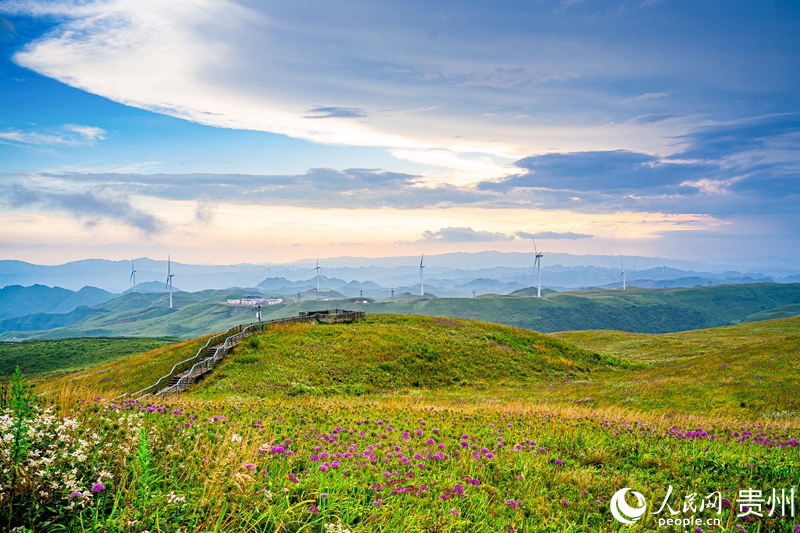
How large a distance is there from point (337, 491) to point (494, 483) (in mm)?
3575

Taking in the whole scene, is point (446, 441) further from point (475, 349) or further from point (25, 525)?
point (475, 349)

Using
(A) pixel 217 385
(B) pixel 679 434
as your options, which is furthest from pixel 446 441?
(A) pixel 217 385

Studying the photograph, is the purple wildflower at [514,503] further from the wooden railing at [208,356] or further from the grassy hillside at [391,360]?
the grassy hillside at [391,360]

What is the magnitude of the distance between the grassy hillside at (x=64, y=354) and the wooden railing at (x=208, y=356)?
111 m

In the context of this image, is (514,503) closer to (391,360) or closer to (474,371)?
(391,360)

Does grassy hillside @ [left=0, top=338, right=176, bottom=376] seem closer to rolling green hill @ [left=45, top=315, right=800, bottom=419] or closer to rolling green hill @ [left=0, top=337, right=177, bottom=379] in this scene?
rolling green hill @ [left=0, top=337, right=177, bottom=379]

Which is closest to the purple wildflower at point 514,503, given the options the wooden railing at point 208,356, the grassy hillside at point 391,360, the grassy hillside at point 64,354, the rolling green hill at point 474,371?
the rolling green hill at point 474,371

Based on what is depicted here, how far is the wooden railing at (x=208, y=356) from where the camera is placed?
114 feet

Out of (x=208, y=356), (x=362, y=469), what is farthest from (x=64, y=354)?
(x=362, y=469)

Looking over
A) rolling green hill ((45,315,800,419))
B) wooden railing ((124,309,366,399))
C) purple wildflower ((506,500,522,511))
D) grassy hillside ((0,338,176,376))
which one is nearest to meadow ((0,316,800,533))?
purple wildflower ((506,500,522,511))

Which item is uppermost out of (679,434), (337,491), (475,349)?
(337,491)

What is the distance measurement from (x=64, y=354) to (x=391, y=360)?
159 meters

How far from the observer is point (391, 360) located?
4534 centimetres

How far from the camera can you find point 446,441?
12102 millimetres
